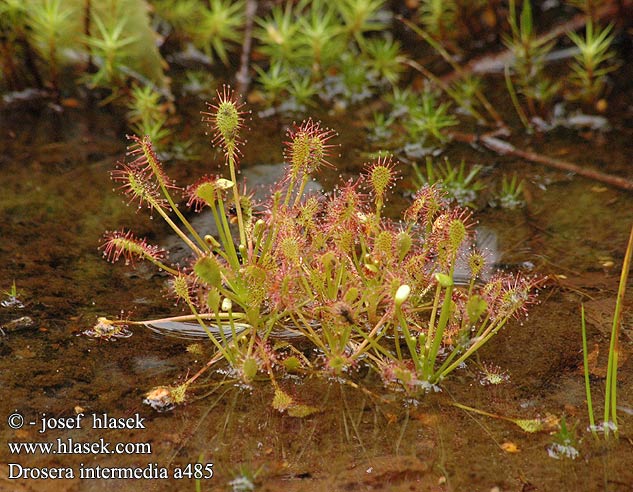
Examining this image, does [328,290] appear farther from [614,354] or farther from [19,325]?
[19,325]

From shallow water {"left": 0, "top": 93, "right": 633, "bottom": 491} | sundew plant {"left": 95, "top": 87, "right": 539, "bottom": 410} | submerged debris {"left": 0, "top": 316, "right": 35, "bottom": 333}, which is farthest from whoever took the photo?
submerged debris {"left": 0, "top": 316, "right": 35, "bottom": 333}

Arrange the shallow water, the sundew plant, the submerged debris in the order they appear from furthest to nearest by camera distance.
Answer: the submerged debris
the sundew plant
the shallow water

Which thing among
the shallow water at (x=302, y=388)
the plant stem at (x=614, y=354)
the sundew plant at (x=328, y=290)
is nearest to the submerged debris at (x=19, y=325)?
the shallow water at (x=302, y=388)

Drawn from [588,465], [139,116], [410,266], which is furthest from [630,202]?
[139,116]

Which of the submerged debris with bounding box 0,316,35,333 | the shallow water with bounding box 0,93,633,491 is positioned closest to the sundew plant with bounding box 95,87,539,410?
the shallow water with bounding box 0,93,633,491

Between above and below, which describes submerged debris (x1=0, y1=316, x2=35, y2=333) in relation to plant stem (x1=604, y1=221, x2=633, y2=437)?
above

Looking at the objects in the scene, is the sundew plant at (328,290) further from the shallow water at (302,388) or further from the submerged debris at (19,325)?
the submerged debris at (19,325)

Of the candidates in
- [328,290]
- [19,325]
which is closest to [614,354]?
[328,290]

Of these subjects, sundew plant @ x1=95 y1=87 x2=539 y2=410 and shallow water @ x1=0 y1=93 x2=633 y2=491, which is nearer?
shallow water @ x1=0 y1=93 x2=633 y2=491

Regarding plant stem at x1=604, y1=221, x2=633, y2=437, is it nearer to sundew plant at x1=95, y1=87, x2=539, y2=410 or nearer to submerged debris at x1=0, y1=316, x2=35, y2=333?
sundew plant at x1=95, y1=87, x2=539, y2=410
